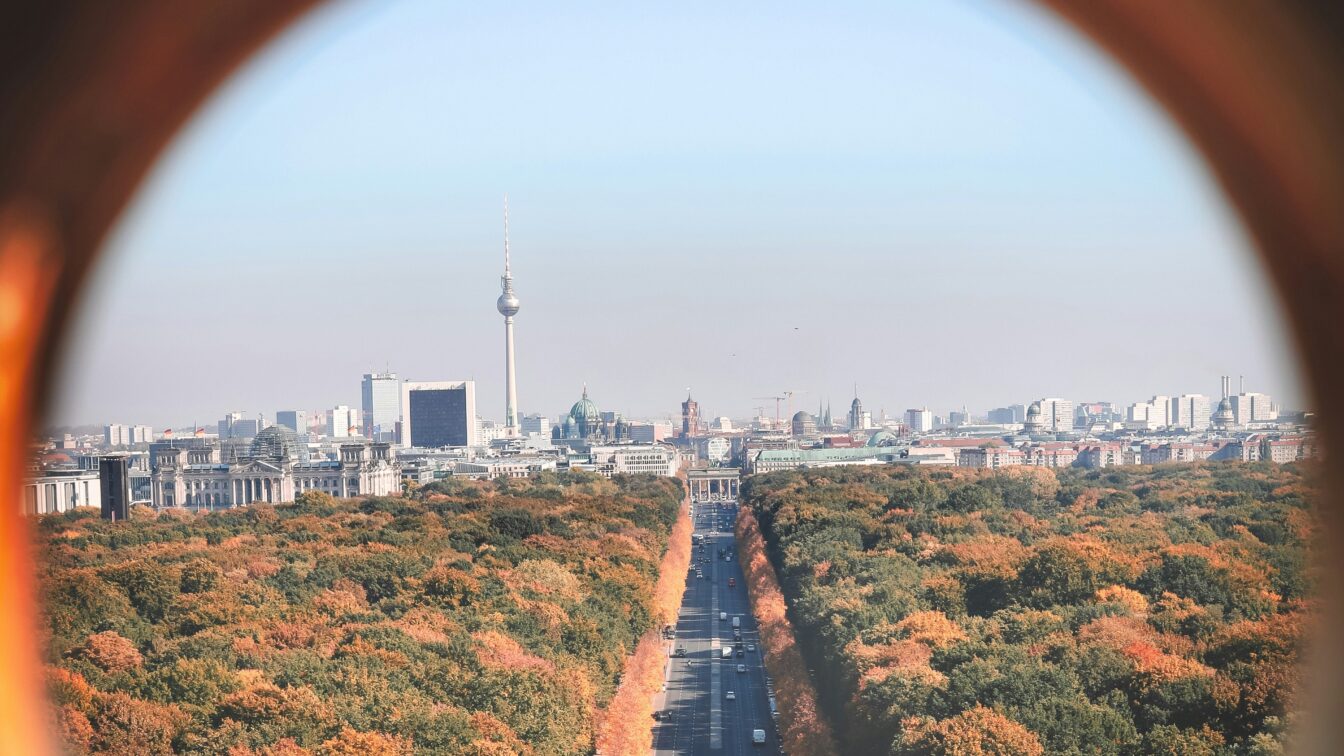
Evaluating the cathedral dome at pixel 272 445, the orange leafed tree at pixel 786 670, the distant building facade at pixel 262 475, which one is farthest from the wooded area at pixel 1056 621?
the cathedral dome at pixel 272 445

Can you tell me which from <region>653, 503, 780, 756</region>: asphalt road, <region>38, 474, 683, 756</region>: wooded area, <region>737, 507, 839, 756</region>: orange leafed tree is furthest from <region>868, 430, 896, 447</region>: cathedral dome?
<region>38, 474, 683, 756</region>: wooded area

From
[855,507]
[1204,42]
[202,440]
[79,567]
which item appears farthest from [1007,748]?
A: [202,440]

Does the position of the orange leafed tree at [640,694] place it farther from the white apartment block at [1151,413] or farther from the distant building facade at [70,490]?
the white apartment block at [1151,413]

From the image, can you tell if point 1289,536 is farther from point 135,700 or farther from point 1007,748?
point 135,700

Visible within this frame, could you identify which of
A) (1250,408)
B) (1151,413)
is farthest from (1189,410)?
(1250,408)

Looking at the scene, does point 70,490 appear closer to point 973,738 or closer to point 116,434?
point 973,738

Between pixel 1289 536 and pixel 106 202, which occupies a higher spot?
pixel 106 202
